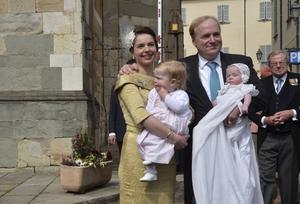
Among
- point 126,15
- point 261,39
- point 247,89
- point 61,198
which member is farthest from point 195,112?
point 261,39

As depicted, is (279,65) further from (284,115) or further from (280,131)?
→ (280,131)

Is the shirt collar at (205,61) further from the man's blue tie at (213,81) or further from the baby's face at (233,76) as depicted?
the baby's face at (233,76)

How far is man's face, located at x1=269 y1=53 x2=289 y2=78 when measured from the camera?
19.5ft

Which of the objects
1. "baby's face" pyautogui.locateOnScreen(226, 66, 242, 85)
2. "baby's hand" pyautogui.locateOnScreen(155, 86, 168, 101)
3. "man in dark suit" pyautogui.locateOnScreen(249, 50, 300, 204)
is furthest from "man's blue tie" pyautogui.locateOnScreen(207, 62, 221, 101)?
"man in dark suit" pyautogui.locateOnScreen(249, 50, 300, 204)

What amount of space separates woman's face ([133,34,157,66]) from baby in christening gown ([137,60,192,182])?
0.54ft

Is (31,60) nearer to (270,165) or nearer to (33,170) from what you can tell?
(33,170)

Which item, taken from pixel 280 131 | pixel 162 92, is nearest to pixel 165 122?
pixel 162 92

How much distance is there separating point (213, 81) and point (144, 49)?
524mm

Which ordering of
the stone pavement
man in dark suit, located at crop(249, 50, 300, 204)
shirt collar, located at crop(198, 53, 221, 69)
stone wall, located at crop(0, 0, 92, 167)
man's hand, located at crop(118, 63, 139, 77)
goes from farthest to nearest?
stone wall, located at crop(0, 0, 92, 167) → the stone pavement → man in dark suit, located at crop(249, 50, 300, 204) → shirt collar, located at crop(198, 53, 221, 69) → man's hand, located at crop(118, 63, 139, 77)

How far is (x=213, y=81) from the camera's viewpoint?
12.7ft

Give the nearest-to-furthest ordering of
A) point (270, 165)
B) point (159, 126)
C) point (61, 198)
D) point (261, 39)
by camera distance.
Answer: point (159, 126) < point (270, 165) < point (61, 198) < point (261, 39)

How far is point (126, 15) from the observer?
44.3 feet

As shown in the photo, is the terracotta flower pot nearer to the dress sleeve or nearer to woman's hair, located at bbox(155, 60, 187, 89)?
the dress sleeve

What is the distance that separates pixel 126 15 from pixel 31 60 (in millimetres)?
4602
